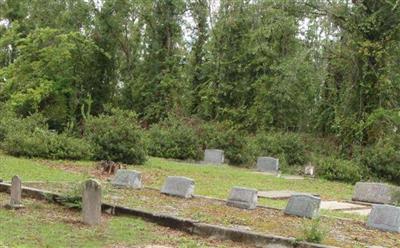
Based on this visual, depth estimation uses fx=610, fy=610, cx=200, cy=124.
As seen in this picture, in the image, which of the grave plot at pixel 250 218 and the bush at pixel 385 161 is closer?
the grave plot at pixel 250 218

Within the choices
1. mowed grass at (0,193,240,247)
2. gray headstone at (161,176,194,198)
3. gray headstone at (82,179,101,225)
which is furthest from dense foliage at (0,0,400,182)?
gray headstone at (82,179,101,225)

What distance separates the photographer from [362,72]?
25.3 metres

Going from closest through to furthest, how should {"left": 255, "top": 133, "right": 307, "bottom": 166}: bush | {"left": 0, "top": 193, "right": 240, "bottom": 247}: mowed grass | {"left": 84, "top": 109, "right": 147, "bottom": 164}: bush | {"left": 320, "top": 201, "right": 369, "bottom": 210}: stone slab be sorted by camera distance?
{"left": 0, "top": 193, "right": 240, "bottom": 247}: mowed grass
{"left": 320, "top": 201, "right": 369, "bottom": 210}: stone slab
{"left": 84, "top": 109, "right": 147, "bottom": 164}: bush
{"left": 255, "top": 133, "right": 307, "bottom": 166}: bush

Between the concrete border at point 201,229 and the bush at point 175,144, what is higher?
the bush at point 175,144

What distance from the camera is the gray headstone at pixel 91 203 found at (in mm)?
9773

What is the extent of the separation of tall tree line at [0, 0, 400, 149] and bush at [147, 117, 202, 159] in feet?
14.9

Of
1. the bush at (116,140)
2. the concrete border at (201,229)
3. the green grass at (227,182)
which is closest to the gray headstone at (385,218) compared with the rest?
the concrete border at (201,229)

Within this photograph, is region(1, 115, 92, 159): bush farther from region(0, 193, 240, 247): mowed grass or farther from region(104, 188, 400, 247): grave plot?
region(0, 193, 240, 247): mowed grass

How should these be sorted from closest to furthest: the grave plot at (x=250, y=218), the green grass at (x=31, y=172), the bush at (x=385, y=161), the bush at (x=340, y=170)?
the grave plot at (x=250, y=218), the green grass at (x=31, y=172), the bush at (x=385, y=161), the bush at (x=340, y=170)

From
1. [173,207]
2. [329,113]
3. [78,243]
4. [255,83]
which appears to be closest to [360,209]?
[173,207]

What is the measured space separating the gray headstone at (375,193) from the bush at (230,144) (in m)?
11.1

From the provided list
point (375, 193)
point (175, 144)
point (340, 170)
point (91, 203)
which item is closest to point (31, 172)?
point (91, 203)

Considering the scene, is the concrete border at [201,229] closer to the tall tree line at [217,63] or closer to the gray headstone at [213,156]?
the gray headstone at [213,156]

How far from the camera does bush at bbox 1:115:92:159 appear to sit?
1991 cm
